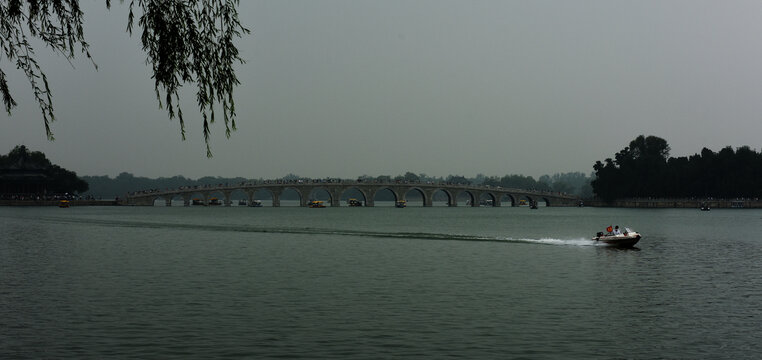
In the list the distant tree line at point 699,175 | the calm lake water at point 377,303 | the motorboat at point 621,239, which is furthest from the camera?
the distant tree line at point 699,175

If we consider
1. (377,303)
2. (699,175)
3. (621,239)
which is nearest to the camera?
(377,303)

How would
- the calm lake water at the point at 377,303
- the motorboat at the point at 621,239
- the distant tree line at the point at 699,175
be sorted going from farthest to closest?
the distant tree line at the point at 699,175
the motorboat at the point at 621,239
the calm lake water at the point at 377,303

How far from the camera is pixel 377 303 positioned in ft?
96.9

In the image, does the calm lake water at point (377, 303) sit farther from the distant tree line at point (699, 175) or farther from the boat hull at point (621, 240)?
the distant tree line at point (699, 175)

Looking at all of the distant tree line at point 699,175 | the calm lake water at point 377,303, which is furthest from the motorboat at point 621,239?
the distant tree line at point 699,175

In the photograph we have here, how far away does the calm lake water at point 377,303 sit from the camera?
2141 centimetres

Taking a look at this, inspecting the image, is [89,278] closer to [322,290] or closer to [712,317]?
[322,290]

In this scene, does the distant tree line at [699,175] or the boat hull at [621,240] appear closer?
the boat hull at [621,240]

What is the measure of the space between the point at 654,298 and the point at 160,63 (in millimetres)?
24022

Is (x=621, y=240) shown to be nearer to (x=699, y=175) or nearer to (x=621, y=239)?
(x=621, y=239)

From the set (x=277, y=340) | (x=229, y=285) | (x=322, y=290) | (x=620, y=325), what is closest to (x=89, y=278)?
(x=229, y=285)

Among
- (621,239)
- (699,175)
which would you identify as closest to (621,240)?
(621,239)

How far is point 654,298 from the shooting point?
31688 millimetres

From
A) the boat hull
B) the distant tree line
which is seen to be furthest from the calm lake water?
the distant tree line
